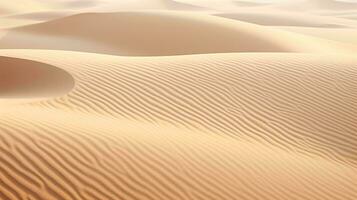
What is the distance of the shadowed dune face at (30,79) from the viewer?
691cm

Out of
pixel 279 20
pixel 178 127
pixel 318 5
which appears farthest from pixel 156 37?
pixel 318 5

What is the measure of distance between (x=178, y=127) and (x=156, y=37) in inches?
400

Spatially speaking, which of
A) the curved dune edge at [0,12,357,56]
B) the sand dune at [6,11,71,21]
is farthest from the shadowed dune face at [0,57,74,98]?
the sand dune at [6,11,71,21]

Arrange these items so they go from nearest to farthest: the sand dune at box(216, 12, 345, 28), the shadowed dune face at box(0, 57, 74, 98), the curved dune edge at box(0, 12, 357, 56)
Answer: the shadowed dune face at box(0, 57, 74, 98) → the curved dune edge at box(0, 12, 357, 56) → the sand dune at box(216, 12, 345, 28)

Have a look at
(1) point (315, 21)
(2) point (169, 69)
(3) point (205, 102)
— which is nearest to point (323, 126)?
(3) point (205, 102)

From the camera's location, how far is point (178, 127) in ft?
18.9

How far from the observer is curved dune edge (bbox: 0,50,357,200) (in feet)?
13.3

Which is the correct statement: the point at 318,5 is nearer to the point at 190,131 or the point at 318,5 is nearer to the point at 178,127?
the point at 178,127

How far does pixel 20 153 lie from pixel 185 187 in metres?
1.32

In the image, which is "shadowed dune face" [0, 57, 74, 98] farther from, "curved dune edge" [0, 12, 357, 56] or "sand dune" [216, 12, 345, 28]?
"sand dune" [216, 12, 345, 28]

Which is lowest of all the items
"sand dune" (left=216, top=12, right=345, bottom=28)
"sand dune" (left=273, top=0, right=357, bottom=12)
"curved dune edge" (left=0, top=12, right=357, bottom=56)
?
"curved dune edge" (left=0, top=12, right=357, bottom=56)

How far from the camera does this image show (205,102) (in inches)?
254

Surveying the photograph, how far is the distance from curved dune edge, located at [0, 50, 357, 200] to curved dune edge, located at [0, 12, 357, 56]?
5.95 m

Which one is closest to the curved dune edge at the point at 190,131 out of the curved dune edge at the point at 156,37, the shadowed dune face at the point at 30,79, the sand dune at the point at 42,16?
the shadowed dune face at the point at 30,79
